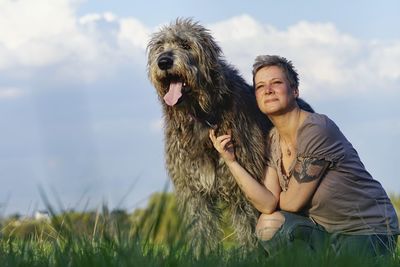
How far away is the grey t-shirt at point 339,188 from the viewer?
7.13m

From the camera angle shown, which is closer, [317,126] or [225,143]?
[317,126]

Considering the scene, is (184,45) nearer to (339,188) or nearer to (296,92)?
(296,92)

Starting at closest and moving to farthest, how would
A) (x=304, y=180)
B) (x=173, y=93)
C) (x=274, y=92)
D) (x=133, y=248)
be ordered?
(x=133, y=248)
(x=304, y=180)
(x=274, y=92)
(x=173, y=93)

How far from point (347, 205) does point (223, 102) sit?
1534 millimetres

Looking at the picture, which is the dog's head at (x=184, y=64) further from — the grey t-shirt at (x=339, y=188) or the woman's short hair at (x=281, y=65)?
the grey t-shirt at (x=339, y=188)

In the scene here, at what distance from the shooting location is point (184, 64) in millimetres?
7371

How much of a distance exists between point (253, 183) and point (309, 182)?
0.58 metres

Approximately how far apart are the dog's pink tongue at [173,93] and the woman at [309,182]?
70 centimetres

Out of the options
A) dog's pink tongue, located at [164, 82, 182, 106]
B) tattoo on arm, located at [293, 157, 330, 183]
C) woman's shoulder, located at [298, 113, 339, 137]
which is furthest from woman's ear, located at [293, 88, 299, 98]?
dog's pink tongue, located at [164, 82, 182, 106]

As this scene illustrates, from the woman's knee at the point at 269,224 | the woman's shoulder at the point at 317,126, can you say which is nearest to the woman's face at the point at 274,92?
the woman's shoulder at the point at 317,126

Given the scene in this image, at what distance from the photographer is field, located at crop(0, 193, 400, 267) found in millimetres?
3803

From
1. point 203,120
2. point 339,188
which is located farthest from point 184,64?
point 339,188

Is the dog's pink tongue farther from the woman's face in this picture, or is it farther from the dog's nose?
the woman's face

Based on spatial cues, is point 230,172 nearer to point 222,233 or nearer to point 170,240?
point 222,233
